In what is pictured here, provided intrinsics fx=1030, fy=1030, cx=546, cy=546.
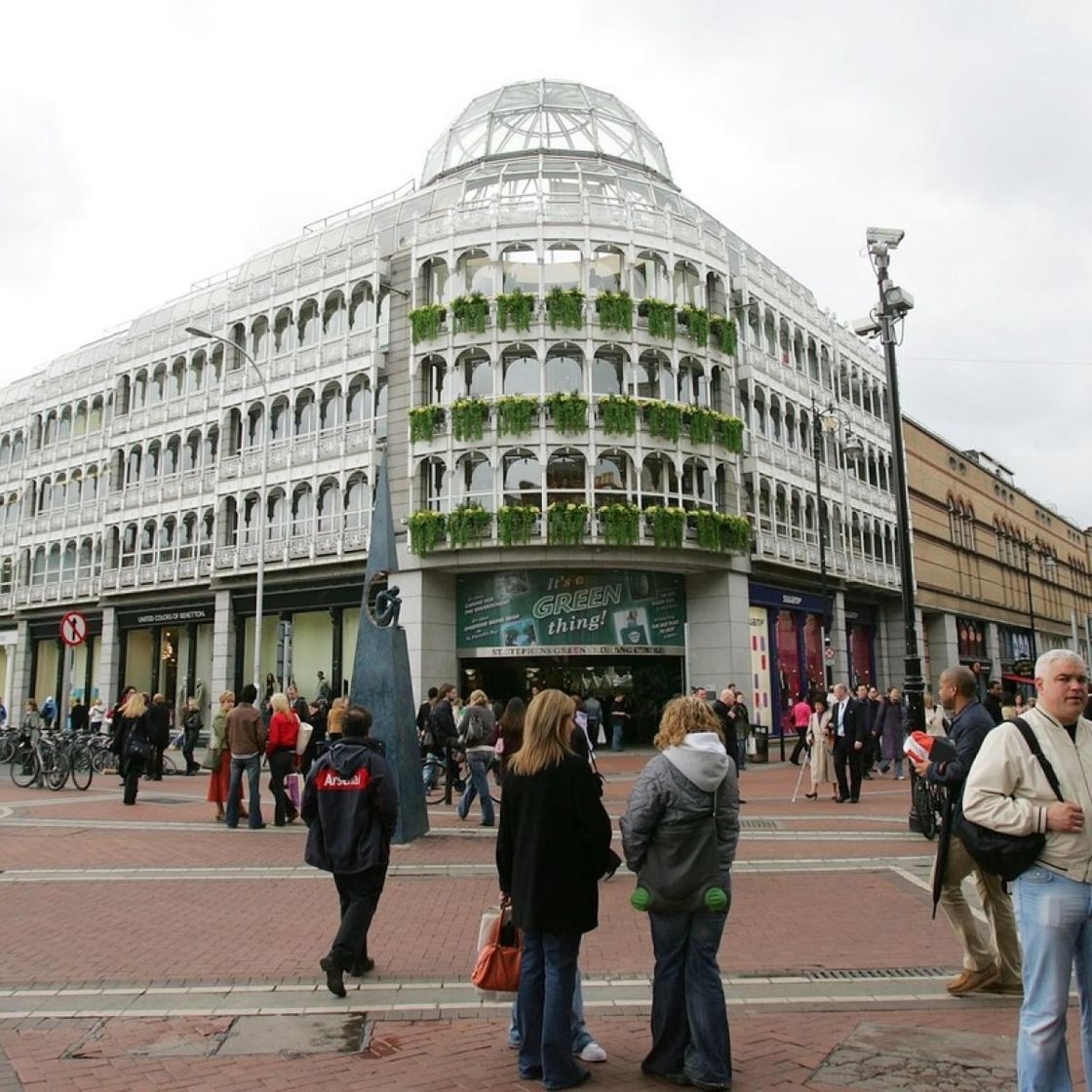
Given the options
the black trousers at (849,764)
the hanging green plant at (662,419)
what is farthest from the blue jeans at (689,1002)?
the hanging green plant at (662,419)

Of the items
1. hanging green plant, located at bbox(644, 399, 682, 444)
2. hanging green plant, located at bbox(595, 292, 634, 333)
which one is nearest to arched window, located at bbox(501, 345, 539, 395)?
hanging green plant, located at bbox(595, 292, 634, 333)

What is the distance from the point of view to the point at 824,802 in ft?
58.0

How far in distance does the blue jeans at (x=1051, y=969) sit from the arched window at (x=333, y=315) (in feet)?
111

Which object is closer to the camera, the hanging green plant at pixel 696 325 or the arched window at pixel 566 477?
the arched window at pixel 566 477

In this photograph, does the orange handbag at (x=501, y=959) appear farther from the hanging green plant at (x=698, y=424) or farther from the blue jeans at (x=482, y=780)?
the hanging green plant at (x=698, y=424)

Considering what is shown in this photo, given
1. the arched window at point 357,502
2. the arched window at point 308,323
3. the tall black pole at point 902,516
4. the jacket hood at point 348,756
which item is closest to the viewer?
the jacket hood at point 348,756

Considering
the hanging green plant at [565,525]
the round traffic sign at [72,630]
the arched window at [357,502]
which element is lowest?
the round traffic sign at [72,630]

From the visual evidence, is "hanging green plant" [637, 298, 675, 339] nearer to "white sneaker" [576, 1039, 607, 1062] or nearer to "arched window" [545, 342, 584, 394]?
"arched window" [545, 342, 584, 394]

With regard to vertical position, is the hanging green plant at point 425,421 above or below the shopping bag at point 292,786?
above

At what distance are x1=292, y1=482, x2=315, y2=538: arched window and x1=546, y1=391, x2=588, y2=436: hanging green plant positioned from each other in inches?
370

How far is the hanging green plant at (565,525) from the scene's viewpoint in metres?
30.0

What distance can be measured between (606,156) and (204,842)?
31542mm

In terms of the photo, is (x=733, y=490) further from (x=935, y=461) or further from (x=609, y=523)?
(x=935, y=461)

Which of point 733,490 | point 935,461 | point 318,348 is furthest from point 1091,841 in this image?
point 935,461
